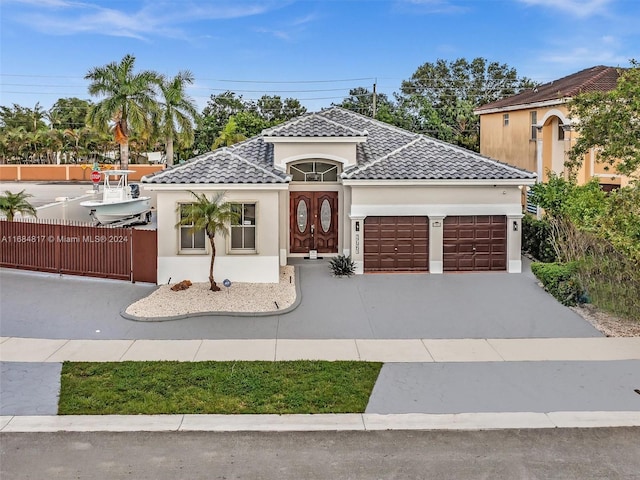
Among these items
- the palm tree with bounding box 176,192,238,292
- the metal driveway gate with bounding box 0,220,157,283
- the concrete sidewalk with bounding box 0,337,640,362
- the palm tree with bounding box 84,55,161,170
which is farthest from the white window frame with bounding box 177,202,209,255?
the palm tree with bounding box 84,55,161,170

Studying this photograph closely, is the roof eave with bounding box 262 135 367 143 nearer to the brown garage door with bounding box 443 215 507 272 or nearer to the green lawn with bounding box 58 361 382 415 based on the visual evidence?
the brown garage door with bounding box 443 215 507 272

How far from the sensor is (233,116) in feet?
190

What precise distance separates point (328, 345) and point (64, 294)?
875 cm

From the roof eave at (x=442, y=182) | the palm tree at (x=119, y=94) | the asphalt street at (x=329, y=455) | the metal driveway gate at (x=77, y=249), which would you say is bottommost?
the asphalt street at (x=329, y=455)

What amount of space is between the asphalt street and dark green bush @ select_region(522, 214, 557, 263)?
12576mm

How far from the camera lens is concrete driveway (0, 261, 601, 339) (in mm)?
14195

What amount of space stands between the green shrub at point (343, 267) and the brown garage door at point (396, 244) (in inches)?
22.7

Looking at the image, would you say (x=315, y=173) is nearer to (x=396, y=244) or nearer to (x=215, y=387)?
(x=396, y=244)

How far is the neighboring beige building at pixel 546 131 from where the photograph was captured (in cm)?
2541

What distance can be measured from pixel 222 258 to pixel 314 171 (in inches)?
203

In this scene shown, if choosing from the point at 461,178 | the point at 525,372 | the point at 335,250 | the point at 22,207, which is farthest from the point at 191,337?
the point at 22,207

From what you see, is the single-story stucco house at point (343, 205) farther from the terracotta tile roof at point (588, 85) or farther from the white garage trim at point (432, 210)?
the terracotta tile roof at point (588, 85)

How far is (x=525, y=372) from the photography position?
11.6 m

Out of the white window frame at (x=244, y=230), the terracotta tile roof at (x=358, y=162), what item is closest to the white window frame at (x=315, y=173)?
the terracotta tile roof at (x=358, y=162)
